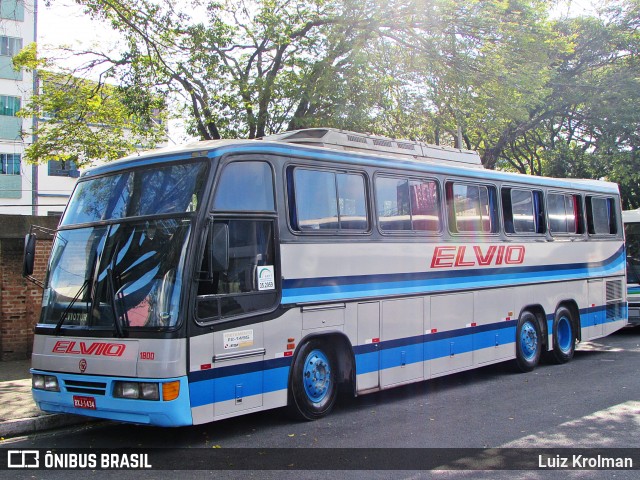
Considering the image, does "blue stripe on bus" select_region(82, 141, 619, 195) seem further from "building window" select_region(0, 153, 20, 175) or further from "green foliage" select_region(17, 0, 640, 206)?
"building window" select_region(0, 153, 20, 175)

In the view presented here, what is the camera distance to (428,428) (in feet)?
26.7

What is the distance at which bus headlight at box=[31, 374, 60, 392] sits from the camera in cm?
764

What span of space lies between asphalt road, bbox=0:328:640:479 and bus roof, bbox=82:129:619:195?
3091 mm

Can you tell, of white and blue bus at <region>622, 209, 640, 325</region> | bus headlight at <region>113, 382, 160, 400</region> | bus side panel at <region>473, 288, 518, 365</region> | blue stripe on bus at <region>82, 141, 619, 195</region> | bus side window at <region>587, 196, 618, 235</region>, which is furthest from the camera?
white and blue bus at <region>622, 209, 640, 325</region>

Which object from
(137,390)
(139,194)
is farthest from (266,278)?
(137,390)

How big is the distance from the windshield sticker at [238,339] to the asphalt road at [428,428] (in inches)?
41.0

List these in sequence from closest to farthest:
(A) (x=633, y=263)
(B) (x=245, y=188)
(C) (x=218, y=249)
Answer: (C) (x=218, y=249), (B) (x=245, y=188), (A) (x=633, y=263)

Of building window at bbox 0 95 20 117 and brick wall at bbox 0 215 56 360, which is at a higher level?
building window at bbox 0 95 20 117

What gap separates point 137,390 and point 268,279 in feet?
6.30

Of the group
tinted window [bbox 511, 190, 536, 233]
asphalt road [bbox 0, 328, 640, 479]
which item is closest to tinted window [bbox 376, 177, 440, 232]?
tinted window [bbox 511, 190, 536, 233]

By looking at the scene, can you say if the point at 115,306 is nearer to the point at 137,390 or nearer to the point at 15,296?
the point at 137,390

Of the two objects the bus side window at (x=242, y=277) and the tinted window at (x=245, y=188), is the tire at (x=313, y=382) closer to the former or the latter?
the bus side window at (x=242, y=277)

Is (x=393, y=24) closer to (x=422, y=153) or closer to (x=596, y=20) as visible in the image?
(x=422, y=153)

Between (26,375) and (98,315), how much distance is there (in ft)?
15.1
